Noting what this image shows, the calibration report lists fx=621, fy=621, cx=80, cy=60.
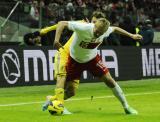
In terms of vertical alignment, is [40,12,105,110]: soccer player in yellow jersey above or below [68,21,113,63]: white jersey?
below

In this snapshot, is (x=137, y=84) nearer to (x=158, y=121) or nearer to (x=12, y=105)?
(x=12, y=105)

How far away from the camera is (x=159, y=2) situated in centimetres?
3797

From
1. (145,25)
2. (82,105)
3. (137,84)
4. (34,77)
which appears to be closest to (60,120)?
(82,105)

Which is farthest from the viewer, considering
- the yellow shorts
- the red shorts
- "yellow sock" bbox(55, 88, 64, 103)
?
the red shorts

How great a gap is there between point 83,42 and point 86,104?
10.0 ft

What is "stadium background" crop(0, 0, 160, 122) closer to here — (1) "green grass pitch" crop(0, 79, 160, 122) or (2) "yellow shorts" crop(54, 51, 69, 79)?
(1) "green grass pitch" crop(0, 79, 160, 122)

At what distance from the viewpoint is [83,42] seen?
477 inches

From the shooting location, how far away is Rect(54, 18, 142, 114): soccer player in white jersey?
11.9 m

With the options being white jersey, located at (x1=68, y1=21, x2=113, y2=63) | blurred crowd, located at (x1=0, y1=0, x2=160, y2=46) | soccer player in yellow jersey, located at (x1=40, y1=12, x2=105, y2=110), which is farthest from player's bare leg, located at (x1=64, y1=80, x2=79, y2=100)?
blurred crowd, located at (x1=0, y1=0, x2=160, y2=46)

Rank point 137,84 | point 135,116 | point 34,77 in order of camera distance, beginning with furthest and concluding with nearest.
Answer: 1. point 137,84
2. point 34,77
3. point 135,116

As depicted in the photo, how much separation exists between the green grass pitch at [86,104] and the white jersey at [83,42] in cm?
115

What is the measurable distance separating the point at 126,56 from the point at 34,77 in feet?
16.2

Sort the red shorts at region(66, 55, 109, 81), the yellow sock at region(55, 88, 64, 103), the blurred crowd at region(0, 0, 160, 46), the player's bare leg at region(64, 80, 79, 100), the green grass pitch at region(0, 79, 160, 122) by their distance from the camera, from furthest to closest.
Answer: the blurred crowd at region(0, 0, 160, 46)
the player's bare leg at region(64, 80, 79, 100)
the red shorts at region(66, 55, 109, 81)
the yellow sock at region(55, 88, 64, 103)
the green grass pitch at region(0, 79, 160, 122)

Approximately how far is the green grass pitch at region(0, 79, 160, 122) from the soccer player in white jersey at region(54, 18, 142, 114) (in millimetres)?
652
